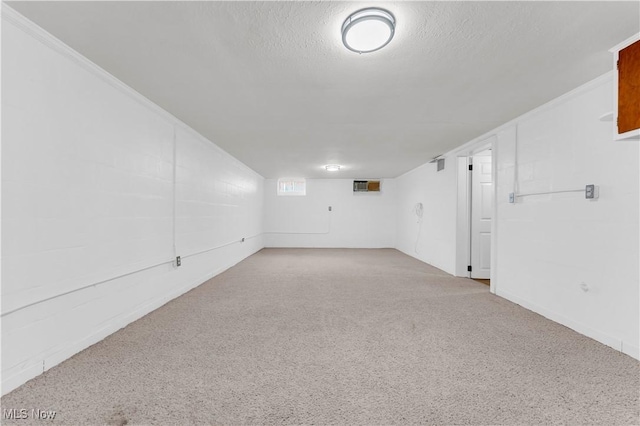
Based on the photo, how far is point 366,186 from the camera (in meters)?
8.57

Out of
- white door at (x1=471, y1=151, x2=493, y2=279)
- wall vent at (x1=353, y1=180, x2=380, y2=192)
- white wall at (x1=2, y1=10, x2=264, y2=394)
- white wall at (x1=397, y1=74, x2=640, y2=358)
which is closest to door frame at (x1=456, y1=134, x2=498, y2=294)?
white door at (x1=471, y1=151, x2=493, y2=279)

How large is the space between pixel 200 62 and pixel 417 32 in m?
1.52

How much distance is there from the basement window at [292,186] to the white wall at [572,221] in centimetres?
573

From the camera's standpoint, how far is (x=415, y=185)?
693 centimetres

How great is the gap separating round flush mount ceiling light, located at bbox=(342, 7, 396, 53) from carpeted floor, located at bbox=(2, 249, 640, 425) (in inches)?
81.3

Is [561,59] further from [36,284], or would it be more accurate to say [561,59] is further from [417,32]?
[36,284]

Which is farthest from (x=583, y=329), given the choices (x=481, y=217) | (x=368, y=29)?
(x=368, y=29)

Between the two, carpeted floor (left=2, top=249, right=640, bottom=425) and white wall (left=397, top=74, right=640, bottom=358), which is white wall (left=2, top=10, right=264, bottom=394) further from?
white wall (left=397, top=74, right=640, bottom=358)

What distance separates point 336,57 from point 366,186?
264 inches

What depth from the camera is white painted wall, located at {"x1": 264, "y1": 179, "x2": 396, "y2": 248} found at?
8656 mm

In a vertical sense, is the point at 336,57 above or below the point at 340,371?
above

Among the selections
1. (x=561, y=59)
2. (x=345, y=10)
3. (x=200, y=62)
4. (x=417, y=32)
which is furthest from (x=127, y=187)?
(x=561, y=59)

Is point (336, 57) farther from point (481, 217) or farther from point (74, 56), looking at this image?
point (481, 217)

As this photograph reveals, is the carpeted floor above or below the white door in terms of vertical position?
below
